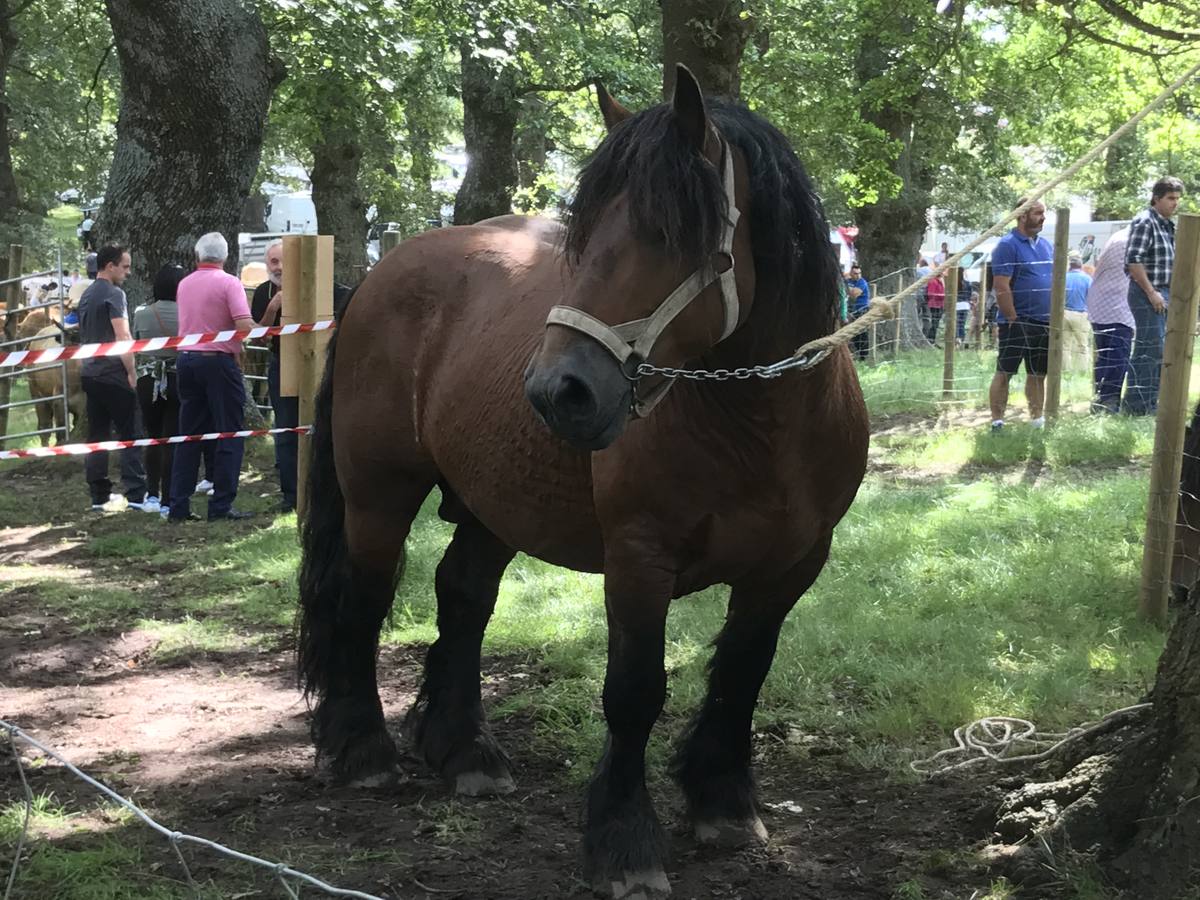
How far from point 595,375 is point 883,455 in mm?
8492

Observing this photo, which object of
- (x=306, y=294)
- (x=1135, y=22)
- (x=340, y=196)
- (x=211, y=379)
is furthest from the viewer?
(x=340, y=196)

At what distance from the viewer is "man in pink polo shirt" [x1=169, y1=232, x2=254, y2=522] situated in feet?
30.5

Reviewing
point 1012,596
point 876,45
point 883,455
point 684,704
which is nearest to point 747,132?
point 684,704

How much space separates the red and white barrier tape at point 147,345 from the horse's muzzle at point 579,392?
5322 millimetres

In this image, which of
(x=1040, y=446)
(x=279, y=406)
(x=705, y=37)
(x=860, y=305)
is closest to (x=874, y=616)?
(x=705, y=37)

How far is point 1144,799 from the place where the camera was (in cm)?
300

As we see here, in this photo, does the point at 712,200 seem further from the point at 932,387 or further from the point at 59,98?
the point at 59,98

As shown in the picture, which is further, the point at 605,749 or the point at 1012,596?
the point at 1012,596

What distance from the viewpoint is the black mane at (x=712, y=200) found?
275 cm

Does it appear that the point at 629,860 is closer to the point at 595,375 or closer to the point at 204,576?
the point at 595,375

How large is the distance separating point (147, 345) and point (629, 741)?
618 cm

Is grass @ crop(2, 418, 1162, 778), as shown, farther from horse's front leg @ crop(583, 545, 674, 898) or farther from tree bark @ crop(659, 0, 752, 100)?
tree bark @ crop(659, 0, 752, 100)

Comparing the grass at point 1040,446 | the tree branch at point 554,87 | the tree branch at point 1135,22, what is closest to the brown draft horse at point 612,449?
the tree branch at point 1135,22

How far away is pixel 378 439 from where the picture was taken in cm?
450
